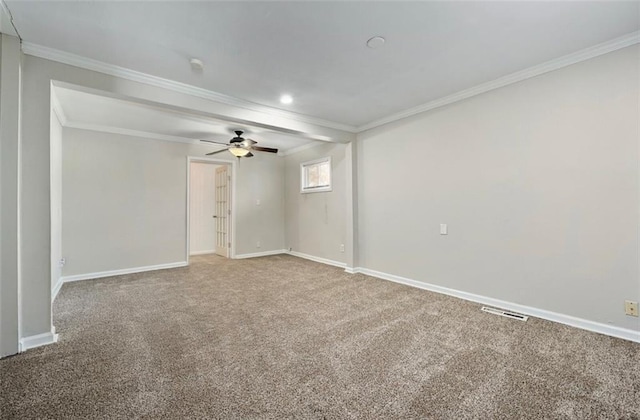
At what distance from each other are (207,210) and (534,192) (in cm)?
684

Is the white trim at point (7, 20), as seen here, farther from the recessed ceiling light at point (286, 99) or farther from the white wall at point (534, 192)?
the white wall at point (534, 192)

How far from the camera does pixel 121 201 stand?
16.2 ft

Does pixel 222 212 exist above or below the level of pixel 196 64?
below

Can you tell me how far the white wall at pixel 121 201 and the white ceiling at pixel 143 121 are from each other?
16cm

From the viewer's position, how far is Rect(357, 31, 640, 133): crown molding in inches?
95.3

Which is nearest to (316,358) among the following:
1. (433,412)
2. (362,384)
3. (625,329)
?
(362,384)

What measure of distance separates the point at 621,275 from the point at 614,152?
107 cm

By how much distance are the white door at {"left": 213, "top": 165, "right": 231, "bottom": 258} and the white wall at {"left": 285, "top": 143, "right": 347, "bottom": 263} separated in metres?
1.40

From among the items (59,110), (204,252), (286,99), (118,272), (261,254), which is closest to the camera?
(286,99)

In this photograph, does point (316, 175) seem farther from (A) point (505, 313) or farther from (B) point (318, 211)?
(A) point (505, 313)

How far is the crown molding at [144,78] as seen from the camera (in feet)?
8.07

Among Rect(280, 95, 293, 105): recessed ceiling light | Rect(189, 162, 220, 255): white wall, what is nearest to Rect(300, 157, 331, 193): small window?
Rect(280, 95, 293, 105): recessed ceiling light

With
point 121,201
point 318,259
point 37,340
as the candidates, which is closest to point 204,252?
point 121,201

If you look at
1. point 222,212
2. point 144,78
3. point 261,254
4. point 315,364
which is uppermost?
point 144,78
